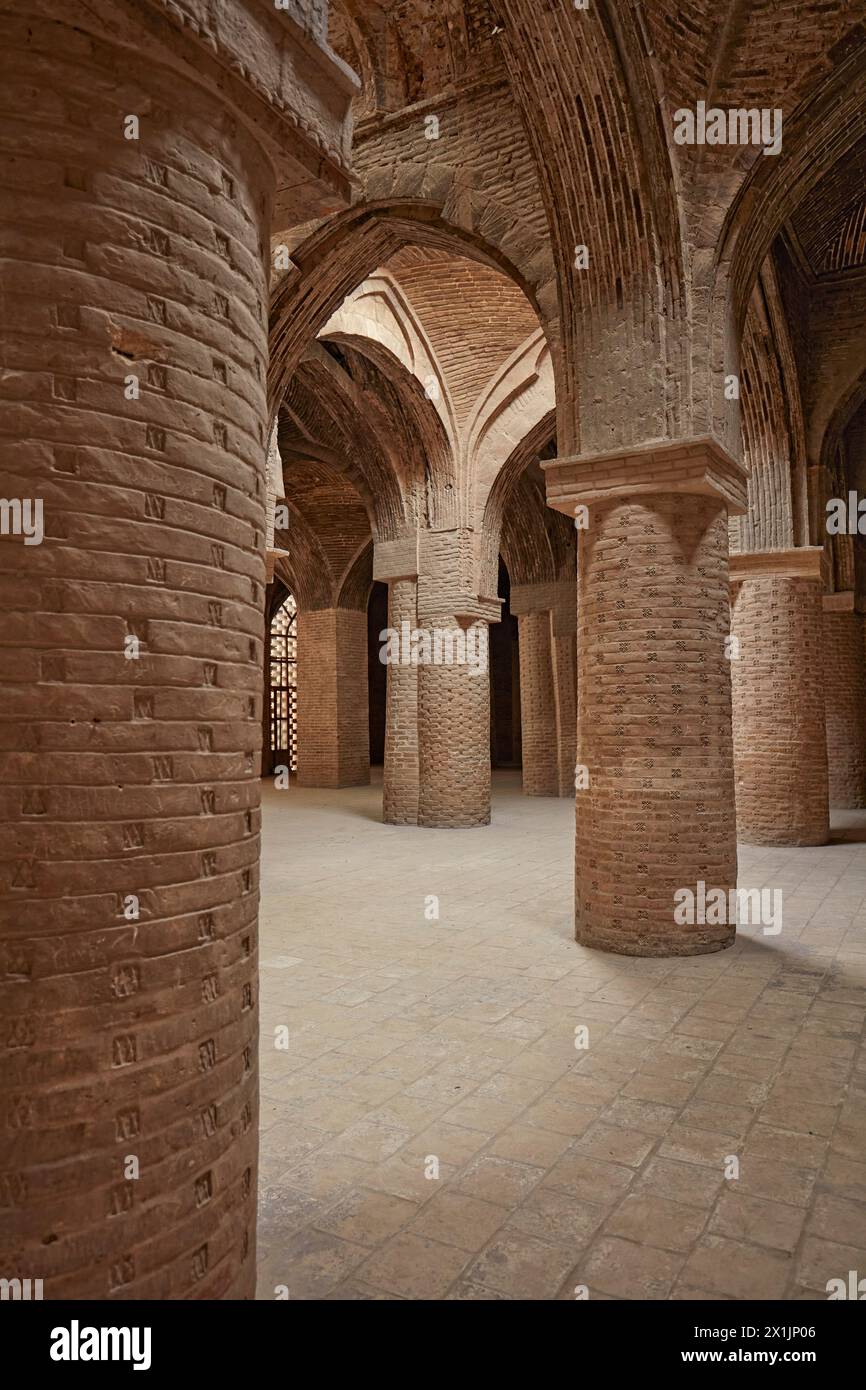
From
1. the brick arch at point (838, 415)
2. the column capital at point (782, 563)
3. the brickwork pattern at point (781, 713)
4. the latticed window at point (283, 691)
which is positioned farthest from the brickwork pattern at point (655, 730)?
the latticed window at point (283, 691)

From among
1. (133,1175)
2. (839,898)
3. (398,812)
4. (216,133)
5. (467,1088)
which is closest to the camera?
(133,1175)

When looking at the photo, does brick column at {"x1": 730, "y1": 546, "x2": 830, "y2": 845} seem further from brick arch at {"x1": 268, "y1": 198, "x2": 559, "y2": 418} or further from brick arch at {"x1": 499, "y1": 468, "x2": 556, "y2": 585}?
brick arch at {"x1": 499, "y1": 468, "x2": 556, "y2": 585}

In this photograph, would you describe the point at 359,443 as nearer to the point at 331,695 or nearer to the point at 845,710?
the point at 331,695

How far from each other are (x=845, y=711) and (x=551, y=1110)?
12712mm

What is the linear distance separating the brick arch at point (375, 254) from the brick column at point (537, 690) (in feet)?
27.3

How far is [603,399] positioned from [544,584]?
35.7ft

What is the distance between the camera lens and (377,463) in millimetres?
13227

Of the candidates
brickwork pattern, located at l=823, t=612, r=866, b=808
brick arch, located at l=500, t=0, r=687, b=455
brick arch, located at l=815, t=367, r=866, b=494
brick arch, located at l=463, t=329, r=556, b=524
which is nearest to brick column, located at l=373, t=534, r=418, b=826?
brick arch, located at l=463, t=329, r=556, b=524

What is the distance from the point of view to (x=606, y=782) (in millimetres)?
6219

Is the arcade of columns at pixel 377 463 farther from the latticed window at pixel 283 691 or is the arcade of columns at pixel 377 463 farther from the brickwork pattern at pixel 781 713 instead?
the latticed window at pixel 283 691

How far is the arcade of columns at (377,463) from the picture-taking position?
1812 millimetres

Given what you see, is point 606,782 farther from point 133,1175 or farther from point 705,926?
point 133,1175

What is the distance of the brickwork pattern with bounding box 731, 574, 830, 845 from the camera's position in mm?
10414

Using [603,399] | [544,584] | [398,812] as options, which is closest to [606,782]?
[603,399]
